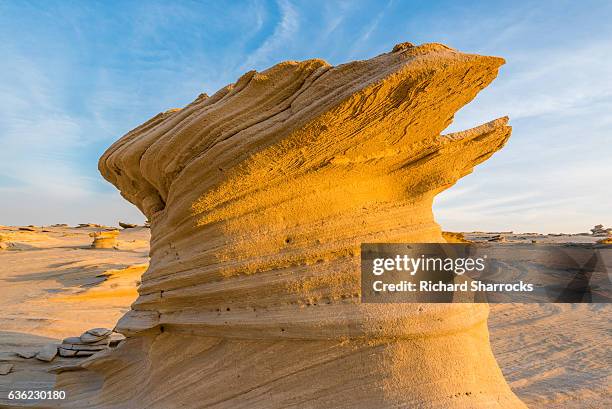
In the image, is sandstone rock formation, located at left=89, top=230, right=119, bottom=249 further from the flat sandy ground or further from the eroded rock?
the eroded rock

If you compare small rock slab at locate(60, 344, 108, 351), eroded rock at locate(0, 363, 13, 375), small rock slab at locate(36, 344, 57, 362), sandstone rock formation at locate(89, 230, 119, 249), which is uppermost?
sandstone rock formation at locate(89, 230, 119, 249)

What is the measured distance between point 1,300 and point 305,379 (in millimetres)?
9188

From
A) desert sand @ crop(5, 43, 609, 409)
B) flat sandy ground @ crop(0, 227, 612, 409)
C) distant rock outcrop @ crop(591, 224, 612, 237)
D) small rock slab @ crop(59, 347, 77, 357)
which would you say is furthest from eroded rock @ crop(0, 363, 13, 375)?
distant rock outcrop @ crop(591, 224, 612, 237)

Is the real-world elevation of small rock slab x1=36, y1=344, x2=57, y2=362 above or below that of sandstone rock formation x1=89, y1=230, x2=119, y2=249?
below

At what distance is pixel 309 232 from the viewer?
9.04 feet

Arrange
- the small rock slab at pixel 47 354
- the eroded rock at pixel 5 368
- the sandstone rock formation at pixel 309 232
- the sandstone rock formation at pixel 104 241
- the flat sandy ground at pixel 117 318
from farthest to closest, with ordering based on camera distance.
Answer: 1. the sandstone rock formation at pixel 104 241
2. the small rock slab at pixel 47 354
3. the flat sandy ground at pixel 117 318
4. the eroded rock at pixel 5 368
5. the sandstone rock formation at pixel 309 232

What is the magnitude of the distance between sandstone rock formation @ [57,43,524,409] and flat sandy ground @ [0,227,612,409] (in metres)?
1.93

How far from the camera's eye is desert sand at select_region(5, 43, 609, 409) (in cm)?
246

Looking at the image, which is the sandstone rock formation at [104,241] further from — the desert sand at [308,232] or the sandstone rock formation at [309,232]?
the sandstone rock formation at [309,232]

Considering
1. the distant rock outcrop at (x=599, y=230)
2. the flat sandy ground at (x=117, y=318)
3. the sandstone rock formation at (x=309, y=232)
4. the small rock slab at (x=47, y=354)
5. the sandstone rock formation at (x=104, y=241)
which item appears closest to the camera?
the sandstone rock formation at (x=309, y=232)

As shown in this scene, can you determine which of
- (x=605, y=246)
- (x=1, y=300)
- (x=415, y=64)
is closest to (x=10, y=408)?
(x=415, y=64)

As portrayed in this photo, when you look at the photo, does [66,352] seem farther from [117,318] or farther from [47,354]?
[117,318]

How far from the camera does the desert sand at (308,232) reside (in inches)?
96.7

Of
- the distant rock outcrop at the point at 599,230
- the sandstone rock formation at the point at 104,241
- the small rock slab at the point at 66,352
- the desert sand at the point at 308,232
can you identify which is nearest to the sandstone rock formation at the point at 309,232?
the desert sand at the point at 308,232
